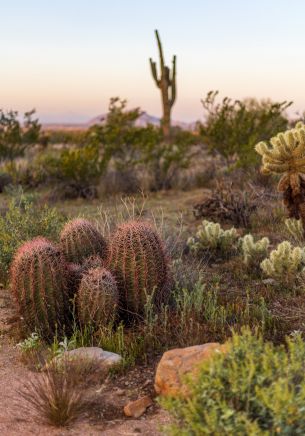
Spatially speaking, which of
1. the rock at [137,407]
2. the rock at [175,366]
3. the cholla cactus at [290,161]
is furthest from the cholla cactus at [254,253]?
the rock at [137,407]

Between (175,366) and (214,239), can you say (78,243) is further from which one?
(214,239)

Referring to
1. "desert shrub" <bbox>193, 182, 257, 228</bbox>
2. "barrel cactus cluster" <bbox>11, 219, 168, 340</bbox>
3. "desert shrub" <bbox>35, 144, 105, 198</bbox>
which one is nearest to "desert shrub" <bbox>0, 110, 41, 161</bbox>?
"desert shrub" <bbox>35, 144, 105, 198</bbox>

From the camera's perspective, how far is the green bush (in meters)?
2.86

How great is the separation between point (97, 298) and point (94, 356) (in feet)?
2.23

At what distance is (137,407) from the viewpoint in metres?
4.18

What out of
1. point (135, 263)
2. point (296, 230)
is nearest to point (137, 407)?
point (135, 263)

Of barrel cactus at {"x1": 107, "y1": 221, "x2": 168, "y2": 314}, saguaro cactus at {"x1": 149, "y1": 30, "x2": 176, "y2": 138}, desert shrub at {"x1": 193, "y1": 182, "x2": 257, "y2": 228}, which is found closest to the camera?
barrel cactus at {"x1": 107, "y1": 221, "x2": 168, "y2": 314}

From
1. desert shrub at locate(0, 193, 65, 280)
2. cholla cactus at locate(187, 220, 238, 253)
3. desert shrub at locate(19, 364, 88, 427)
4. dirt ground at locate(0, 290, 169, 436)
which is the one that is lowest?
dirt ground at locate(0, 290, 169, 436)

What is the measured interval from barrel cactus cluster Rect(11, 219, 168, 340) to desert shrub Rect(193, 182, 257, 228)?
5231 millimetres

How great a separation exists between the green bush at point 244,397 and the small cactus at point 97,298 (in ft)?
6.95

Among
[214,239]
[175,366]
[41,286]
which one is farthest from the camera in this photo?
[214,239]

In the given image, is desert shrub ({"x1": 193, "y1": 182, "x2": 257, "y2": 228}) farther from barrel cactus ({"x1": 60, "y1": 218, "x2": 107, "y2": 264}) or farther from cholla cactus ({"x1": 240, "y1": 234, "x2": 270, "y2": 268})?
barrel cactus ({"x1": 60, "y1": 218, "x2": 107, "y2": 264})

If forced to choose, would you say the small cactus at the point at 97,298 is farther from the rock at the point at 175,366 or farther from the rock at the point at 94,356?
the rock at the point at 175,366

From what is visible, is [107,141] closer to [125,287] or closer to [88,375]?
[125,287]
